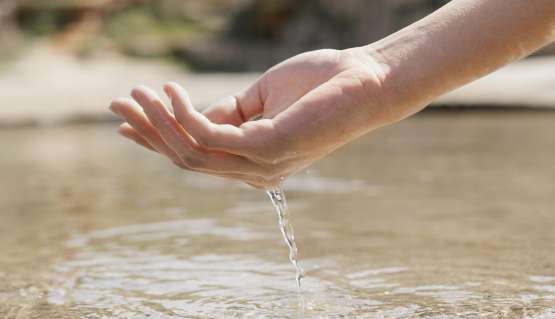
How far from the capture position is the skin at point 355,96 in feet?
6.46

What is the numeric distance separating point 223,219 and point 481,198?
3.63 feet

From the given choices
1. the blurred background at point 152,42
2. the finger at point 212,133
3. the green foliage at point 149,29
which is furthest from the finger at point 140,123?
the green foliage at point 149,29

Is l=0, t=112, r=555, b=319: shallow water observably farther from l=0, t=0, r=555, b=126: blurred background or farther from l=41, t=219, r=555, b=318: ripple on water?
l=0, t=0, r=555, b=126: blurred background

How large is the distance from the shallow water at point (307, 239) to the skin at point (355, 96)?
0.48 metres

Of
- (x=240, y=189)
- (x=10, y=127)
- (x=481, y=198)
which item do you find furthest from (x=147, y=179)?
(x=10, y=127)

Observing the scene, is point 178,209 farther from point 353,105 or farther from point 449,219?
point 353,105

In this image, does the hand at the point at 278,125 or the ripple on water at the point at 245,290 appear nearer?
the hand at the point at 278,125

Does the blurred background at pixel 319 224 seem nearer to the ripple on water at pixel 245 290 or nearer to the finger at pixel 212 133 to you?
the ripple on water at pixel 245 290

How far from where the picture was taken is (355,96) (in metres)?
2.00

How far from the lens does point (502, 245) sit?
3.03m

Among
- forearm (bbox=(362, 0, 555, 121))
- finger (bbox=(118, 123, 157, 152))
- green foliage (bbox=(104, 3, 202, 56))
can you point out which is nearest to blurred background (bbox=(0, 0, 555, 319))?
finger (bbox=(118, 123, 157, 152))

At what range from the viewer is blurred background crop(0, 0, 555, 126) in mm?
11102

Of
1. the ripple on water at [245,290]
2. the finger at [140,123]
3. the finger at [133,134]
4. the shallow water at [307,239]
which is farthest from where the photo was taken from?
the shallow water at [307,239]

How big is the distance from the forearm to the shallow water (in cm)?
56
